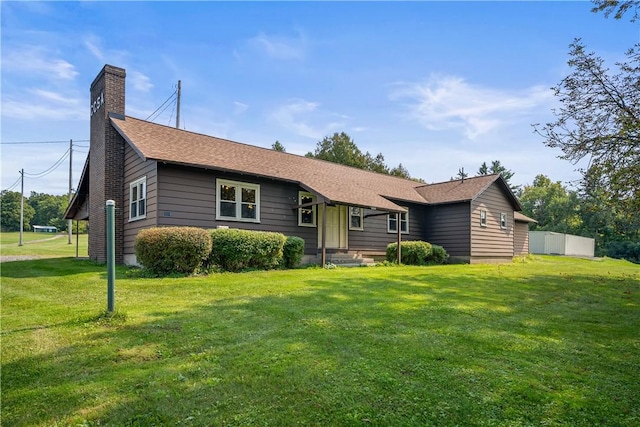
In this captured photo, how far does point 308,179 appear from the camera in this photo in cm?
1609

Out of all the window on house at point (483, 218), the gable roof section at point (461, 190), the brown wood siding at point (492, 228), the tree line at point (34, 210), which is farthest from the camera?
the tree line at point (34, 210)

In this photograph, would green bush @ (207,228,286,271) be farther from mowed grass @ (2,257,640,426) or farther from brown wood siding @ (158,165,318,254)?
mowed grass @ (2,257,640,426)

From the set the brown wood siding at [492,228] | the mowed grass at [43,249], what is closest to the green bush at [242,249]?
the brown wood siding at [492,228]

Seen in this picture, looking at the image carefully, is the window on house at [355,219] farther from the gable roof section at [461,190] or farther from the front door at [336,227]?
the gable roof section at [461,190]

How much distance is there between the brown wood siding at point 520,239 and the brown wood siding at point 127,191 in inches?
889

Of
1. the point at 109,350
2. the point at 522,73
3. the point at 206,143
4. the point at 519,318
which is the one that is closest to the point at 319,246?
the point at 206,143

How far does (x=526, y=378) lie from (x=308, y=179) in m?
13.1

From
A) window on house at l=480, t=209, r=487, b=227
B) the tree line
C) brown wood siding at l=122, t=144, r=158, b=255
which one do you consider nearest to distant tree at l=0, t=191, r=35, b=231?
the tree line

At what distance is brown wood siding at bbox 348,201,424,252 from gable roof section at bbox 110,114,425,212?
959 mm

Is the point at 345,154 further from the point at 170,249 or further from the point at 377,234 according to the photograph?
the point at 170,249

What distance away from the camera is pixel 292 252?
13.6 meters

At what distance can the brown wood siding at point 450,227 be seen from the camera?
64.1ft

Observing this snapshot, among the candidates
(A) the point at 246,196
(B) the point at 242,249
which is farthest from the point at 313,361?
(A) the point at 246,196

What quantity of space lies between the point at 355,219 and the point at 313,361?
1426cm
